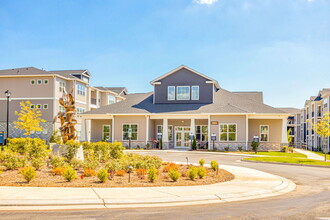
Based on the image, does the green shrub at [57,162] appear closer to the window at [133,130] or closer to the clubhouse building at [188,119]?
the clubhouse building at [188,119]

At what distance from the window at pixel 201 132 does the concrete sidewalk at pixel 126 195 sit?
2530 cm

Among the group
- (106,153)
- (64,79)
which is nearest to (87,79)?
(64,79)

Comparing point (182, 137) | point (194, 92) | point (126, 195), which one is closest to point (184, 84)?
point (194, 92)

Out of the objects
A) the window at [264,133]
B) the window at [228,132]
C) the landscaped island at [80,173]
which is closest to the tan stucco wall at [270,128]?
the window at [264,133]

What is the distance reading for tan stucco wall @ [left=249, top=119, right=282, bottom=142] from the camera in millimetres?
37347

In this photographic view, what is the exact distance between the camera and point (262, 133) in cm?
3769

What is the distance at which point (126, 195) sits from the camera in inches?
413

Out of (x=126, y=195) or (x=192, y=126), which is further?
(x=192, y=126)

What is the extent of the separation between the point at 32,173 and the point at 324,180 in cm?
1228

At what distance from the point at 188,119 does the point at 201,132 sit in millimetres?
2024

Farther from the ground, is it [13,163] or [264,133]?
[264,133]

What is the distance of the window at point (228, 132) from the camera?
36094 millimetres

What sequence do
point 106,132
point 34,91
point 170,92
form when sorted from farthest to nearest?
point 34,91 → point 106,132 → point 170,92

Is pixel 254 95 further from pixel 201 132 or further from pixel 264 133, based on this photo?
pixel 201 132
